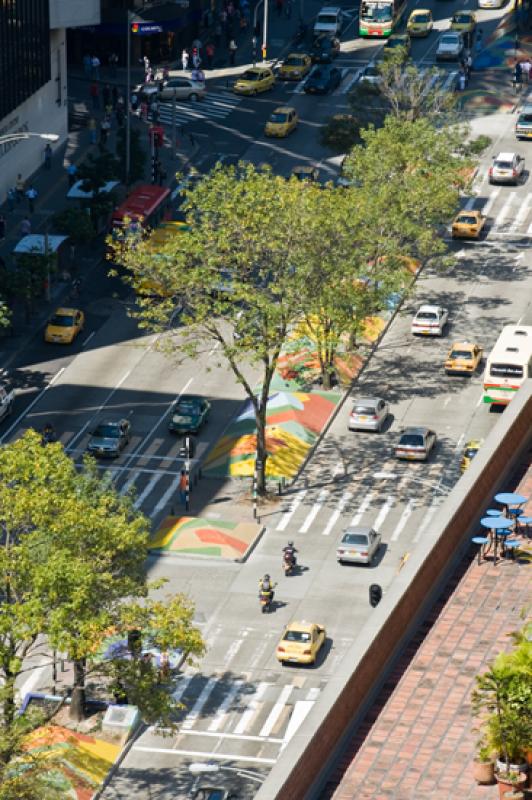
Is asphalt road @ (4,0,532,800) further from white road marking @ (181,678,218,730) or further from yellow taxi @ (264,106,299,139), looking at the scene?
yellow taxi @ (264,106,299,139)

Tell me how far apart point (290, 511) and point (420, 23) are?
2745 inches

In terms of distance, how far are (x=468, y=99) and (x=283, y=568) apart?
6461cm

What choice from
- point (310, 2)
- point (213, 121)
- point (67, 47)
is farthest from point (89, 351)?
point (310, 2)

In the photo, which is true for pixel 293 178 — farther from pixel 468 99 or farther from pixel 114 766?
pixel 468 99

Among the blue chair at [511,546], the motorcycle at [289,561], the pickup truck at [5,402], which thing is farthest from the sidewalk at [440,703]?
the pickup truck at [5,402]

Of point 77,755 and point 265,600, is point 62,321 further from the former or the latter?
point 77,755

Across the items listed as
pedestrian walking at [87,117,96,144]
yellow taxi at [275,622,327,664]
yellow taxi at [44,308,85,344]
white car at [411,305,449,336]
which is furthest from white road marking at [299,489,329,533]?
pedestrian walking at [87,117,96,144]

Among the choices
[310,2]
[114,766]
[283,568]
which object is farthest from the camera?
[310,2]

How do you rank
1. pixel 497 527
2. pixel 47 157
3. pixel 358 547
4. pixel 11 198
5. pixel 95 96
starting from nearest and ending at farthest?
pixel 497 527 < pixel 358 547 < pixel 11 198 < pixel 47 157 < pixel 95 96

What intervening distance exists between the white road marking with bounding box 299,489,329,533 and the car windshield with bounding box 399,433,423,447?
4.60 m

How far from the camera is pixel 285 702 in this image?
8262 centimetres

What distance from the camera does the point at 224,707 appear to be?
82562 millimetres

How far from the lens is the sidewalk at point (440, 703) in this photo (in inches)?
1523

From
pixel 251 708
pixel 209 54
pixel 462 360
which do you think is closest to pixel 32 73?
pixel 209 54
